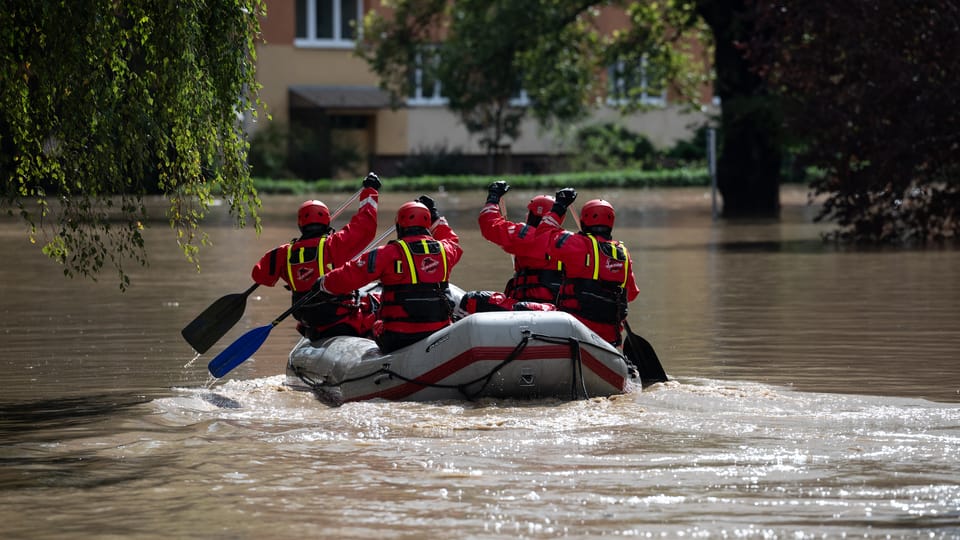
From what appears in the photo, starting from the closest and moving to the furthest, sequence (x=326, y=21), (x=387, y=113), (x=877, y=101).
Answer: (x=877, y=101), (x=326, y=21), (x=387, y=113)

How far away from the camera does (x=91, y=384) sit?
13.4m

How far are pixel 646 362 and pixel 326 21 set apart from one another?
4550 centimetres

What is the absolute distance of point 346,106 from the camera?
5572 centimetres

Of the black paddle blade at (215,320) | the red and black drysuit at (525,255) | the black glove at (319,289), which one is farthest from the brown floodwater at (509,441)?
the red and black drysuit at (525,255)

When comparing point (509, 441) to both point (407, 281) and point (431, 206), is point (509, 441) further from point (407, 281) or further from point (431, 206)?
point (431, 206)

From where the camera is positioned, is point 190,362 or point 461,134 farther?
point 461,134

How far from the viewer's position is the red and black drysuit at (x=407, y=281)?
12.5 meters

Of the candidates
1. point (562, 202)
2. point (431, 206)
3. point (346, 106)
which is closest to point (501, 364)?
point (431, 206)

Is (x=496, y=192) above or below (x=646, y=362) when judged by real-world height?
above

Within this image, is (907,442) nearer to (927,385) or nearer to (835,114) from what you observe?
(927,385)

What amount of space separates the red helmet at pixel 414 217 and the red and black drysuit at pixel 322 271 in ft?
1.98

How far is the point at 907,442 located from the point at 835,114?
18.5m

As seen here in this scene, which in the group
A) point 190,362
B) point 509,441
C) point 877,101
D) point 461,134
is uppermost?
point 877,101

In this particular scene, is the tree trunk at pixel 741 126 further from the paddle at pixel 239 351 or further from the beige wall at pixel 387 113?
the paddle at pixel 239 351
